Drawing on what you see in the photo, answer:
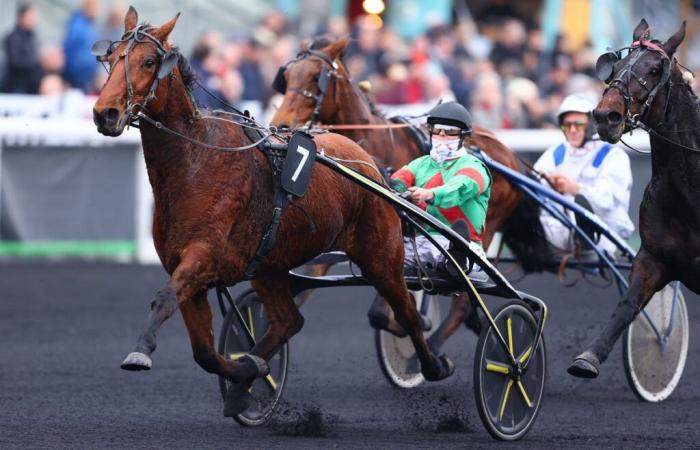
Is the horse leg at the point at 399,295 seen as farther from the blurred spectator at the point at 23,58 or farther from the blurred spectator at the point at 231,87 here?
the blurred spectator at the point at 23,58

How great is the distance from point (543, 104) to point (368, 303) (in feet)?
13.6

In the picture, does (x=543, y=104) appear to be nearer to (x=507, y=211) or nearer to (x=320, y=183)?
(x=507, y=211)

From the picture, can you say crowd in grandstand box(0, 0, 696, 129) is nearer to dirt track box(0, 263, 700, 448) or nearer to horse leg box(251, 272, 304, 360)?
dirt track box(0, 263, 700, 448)

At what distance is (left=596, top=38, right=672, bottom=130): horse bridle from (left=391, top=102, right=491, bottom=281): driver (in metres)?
0.87

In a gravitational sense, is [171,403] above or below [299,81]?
below

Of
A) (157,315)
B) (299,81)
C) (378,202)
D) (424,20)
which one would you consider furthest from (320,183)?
(424,20)

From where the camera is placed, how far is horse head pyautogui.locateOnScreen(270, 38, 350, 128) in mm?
8547

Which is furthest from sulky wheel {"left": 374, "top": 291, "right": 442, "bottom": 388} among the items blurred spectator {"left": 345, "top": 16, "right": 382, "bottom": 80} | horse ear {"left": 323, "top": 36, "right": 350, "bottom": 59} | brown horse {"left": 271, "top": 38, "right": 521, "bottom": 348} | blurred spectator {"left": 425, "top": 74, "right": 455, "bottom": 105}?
blurred spectator {"left": 345, "top": 16, "right": 382, "bottom": 80}

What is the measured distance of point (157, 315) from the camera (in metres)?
5.68

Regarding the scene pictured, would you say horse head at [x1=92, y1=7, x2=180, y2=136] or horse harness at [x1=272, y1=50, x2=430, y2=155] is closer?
horse head at [x1=92, y1=7, x2=180, y2=136]

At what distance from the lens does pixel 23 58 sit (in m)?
14.0

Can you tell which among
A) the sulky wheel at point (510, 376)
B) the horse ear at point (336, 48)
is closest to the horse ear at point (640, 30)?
the sulky wheel at point (510, 376)

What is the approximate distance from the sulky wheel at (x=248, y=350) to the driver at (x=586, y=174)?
80.9 inches

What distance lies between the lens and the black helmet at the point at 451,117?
703 cm
